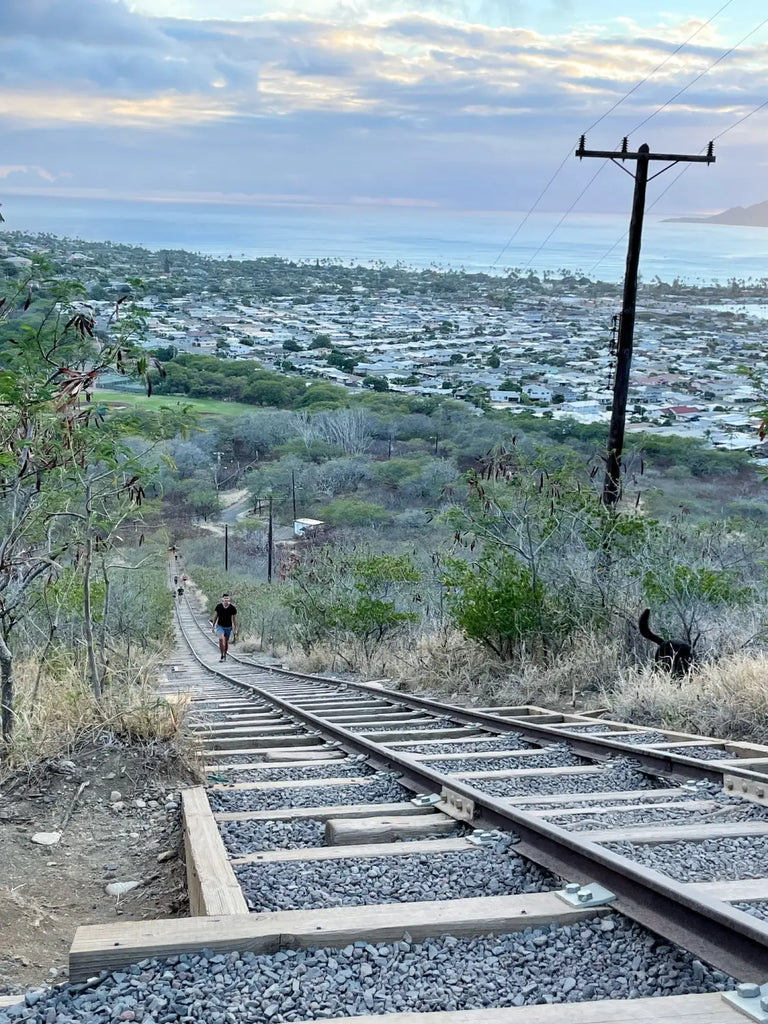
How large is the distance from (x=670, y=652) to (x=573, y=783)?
507cm

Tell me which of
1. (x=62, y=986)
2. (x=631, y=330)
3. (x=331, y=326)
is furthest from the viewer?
(x=331, y=326)

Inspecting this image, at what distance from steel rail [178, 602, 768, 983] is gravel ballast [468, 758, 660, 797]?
3.11ft

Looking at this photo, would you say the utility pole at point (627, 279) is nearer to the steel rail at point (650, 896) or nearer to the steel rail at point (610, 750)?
the steel rail at point (610, 750)

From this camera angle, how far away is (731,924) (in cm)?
334

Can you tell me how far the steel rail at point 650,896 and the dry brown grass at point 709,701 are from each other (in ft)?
12.0

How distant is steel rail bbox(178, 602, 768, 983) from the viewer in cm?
327

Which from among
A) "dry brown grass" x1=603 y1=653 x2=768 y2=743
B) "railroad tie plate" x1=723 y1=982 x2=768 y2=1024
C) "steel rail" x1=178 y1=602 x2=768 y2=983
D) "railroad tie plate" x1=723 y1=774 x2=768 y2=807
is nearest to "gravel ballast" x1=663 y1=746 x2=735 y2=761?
"dry brown grass" x1=603 y1=653 x2=768 y2=743

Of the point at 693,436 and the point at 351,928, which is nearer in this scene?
the point at 351,928

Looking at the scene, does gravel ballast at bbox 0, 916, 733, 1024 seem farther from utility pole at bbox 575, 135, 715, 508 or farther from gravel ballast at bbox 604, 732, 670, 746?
utility pole at bbox 575, 135, 715, 508

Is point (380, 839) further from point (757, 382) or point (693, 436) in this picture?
point (693, 436)

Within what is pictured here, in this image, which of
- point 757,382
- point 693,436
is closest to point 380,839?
point 757,382

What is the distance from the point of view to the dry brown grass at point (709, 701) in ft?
27.3

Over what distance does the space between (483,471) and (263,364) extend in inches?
3149

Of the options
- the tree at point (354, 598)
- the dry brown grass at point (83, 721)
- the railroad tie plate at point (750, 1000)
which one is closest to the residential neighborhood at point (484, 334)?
the dry brown grass at point (83, 721)
